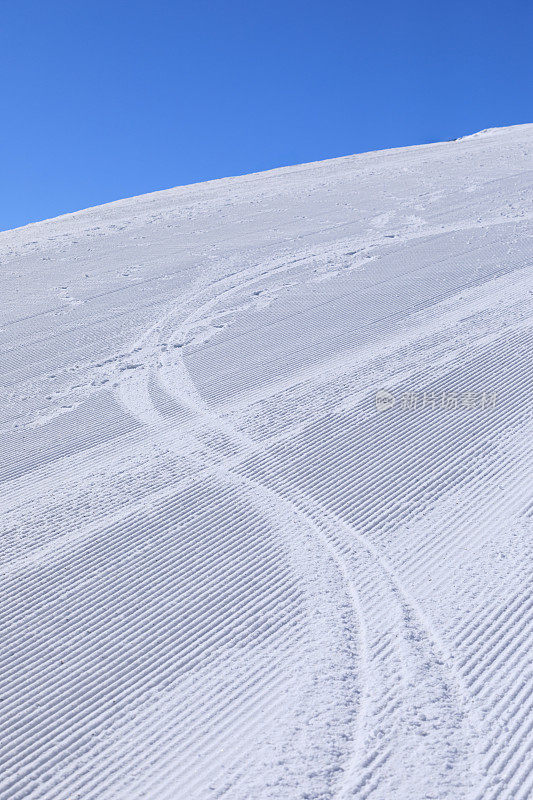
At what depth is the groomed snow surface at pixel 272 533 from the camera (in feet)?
16.8

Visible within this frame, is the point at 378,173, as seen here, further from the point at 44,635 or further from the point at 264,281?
the point at 44,635

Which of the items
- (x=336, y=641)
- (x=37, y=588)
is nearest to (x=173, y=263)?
(x=37, y=588)

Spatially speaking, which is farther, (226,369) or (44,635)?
(226,369)

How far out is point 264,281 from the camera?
14977 millimetres

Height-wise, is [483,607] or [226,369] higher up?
[226,369]

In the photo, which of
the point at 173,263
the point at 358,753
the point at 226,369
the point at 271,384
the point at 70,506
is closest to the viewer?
the point at 358,753

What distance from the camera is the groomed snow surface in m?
5.11

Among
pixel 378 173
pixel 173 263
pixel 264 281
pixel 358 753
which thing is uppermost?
pixel 378 173

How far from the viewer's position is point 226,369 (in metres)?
11.3

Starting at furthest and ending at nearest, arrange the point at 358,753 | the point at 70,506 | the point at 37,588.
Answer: the point at 70,506, the point at 37,588, the point at 358,753

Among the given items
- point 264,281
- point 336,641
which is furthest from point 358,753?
point 264,281

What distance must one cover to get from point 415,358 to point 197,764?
7.23 meters

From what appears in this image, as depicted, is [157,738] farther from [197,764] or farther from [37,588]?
[37,588]

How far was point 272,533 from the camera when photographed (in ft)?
24.2
